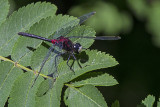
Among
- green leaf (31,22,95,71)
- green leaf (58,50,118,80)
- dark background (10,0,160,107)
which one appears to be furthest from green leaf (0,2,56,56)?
dark background (10,0,160,107)

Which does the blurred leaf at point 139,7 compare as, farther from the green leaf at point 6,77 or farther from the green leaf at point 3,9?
the green leaf at point 6,77

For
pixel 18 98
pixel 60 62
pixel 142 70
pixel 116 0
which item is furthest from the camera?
pixel 142 70

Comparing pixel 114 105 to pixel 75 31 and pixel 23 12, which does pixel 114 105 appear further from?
pixel 23 12

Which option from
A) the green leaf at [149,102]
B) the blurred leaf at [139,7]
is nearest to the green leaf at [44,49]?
the green leaf at [149,102]

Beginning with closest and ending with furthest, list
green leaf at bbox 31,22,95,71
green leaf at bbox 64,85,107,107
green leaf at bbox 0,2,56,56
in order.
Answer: green leaf at bbox 64,85,107,107 < green leaf at bbox 31,22,95,71 < green leaf at bbox 0,2,56,56

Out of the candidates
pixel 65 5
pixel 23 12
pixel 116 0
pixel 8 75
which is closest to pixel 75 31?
pixel 23 12

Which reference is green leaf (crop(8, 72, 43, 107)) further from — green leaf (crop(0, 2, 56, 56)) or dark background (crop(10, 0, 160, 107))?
dark background (crop(10, 0, 160, 107))
